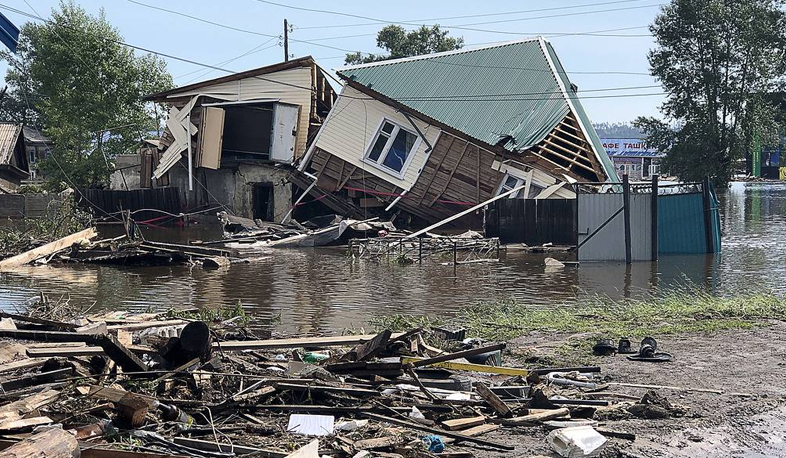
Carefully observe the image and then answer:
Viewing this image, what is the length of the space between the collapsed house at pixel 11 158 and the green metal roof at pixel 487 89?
803 inches

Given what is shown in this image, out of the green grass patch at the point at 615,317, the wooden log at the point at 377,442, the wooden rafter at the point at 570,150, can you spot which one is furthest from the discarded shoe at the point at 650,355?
the wooden rafter at the point at 570,150

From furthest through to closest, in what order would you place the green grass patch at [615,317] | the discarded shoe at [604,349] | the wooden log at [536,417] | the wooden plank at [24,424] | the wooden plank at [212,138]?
the wooden plank at [212,138] → the green grass patch at [615,317] → the discarded shoe at [604,349] → the wooden log at [536,417] → the wooden plank at [24,424]

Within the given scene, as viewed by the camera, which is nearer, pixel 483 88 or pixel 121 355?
pixel 121 355

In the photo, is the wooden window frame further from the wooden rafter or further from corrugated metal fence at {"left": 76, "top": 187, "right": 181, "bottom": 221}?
corrugated metal fence at {"left": 76, "top": 187, "right": 181, "bottom": 221}

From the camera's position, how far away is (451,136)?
103 ft

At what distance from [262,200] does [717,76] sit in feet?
108

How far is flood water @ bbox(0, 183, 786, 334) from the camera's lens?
51.8 feet

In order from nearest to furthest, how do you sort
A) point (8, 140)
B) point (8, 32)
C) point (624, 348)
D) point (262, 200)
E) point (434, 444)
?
1. point (434, 444)
2. point (624, 348)
3. point (8, 32)
4. point (262, 200)
5. point (8, 140)

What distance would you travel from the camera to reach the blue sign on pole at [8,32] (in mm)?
14320

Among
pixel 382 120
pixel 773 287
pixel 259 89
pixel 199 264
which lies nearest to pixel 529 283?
pixel 773 287

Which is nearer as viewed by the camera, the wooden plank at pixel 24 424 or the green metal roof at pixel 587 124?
the wooden plank at pixel 24 424

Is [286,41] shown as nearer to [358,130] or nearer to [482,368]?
[358,130]

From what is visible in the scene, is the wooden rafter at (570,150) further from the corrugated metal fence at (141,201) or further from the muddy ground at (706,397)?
the muddy ground at (706,397)

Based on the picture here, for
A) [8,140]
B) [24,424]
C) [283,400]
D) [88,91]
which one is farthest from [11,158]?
[24,424]
